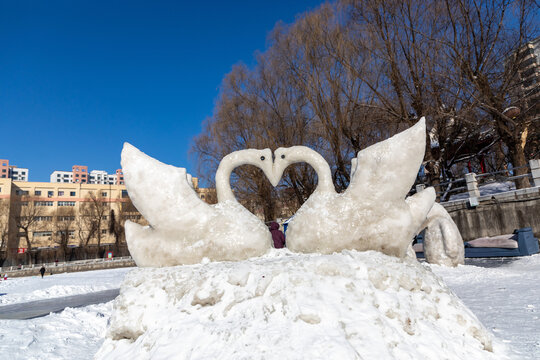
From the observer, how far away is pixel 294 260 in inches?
129

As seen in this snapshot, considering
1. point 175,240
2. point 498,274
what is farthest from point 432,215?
point 175,240

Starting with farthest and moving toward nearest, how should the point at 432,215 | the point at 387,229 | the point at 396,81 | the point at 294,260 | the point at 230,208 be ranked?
the point at 396,81
the point at 432,215
the point at 230,208
the point at 387,229
the point at 294,260

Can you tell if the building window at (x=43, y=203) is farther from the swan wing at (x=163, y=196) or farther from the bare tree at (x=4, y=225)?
the swan wing at (x=163, y=196)

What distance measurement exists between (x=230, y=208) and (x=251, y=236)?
476 millimetres

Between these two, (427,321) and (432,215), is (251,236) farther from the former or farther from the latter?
(432,215)

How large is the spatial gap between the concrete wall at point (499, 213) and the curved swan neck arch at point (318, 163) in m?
9.23

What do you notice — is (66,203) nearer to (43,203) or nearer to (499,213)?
(43,203)

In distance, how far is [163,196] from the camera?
4.09 m

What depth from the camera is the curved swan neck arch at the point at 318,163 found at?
428 cm

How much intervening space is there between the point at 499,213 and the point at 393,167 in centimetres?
936

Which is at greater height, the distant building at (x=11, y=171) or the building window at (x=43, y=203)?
the distant building at (x=11, y=171)

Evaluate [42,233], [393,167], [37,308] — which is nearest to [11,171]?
[42,233]

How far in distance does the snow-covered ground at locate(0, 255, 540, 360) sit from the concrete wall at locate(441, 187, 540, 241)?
323 cm

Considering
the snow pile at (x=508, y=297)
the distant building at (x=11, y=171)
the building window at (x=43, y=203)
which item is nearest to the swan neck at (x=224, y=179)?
the snow pile at (x=508, y=297)
